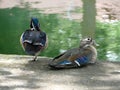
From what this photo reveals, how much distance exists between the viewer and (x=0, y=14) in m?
14.3

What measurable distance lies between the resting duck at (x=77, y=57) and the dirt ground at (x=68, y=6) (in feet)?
22.5

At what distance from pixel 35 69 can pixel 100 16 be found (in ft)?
26.2

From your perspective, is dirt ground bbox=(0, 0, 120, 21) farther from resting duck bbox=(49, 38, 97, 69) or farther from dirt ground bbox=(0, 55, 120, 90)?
dirt ground bbox=(0, 55, 120, 90)

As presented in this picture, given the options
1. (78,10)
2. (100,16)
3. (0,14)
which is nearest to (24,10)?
(0,14)

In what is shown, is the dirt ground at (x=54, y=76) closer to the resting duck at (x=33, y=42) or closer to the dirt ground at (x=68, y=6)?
the resting duck at (x=33, y=42)

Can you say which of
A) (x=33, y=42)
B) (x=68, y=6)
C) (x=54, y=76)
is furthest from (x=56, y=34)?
(x=68, y=6)

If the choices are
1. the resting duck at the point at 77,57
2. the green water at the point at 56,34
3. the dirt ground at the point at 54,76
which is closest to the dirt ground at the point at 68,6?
the green water at the point at 56,34

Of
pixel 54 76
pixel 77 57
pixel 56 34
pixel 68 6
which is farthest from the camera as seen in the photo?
pixel 68 6

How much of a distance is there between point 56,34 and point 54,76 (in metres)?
4.85

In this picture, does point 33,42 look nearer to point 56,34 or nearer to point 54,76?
point 54,76

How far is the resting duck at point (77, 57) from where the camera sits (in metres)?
5.50

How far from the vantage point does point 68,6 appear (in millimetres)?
15438

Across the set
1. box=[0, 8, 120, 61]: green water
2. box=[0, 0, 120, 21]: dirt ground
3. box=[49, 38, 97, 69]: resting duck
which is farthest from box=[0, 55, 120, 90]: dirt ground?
box=[0, 0, 120, 21]: dirt ground

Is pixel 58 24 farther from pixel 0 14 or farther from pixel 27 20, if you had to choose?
pixel 0 14
